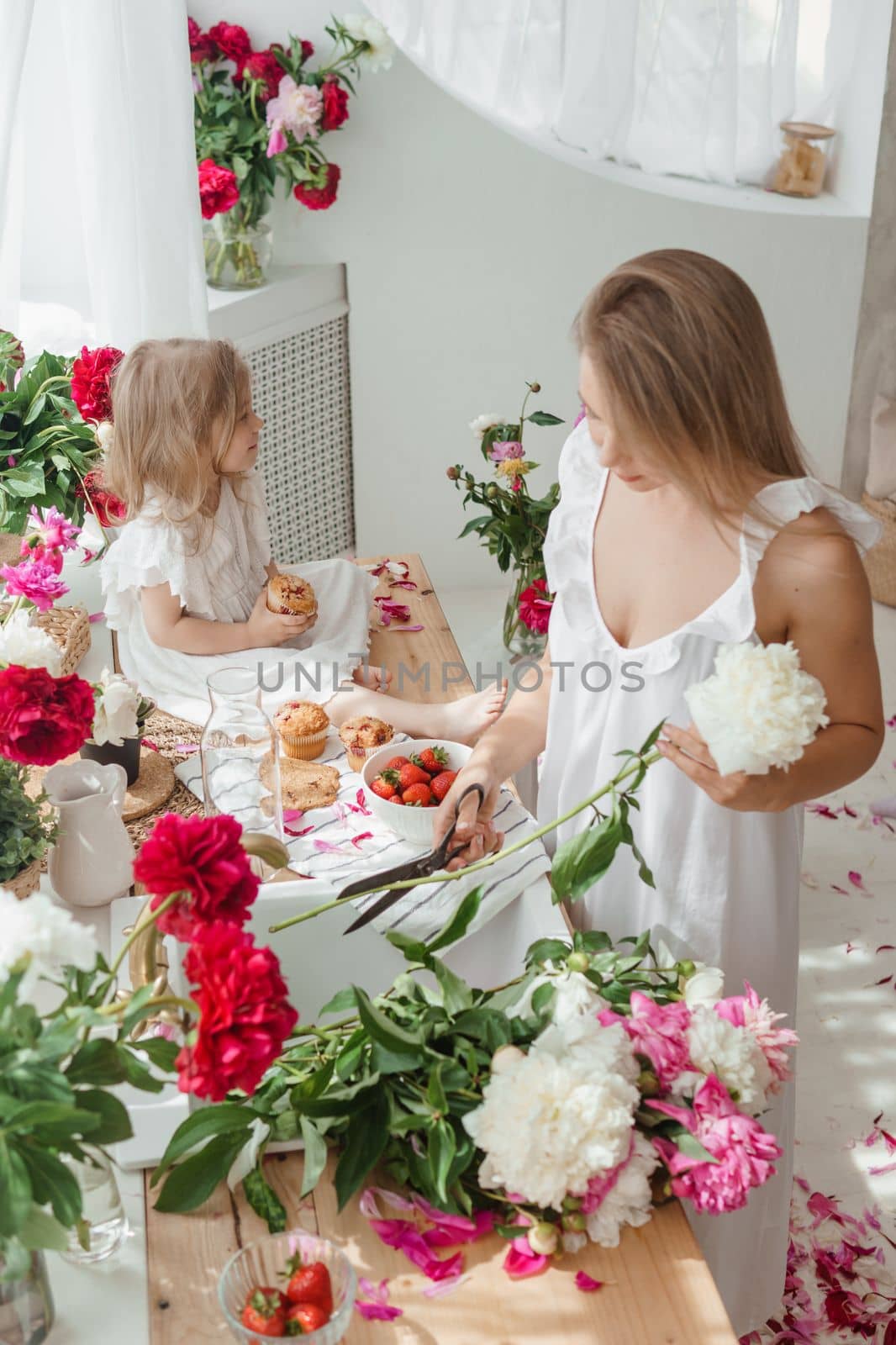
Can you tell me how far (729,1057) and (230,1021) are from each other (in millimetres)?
408

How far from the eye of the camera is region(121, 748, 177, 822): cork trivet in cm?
152

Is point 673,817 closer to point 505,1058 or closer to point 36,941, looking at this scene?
point 505,1058

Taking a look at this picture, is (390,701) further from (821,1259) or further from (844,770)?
(821,1259)

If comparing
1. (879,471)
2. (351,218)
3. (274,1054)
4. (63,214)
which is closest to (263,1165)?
(274,1054)

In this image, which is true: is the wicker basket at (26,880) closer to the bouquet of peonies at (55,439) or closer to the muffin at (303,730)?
the muffin at (303,730)

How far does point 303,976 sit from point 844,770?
0.59 metres

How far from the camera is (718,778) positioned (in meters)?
1.14

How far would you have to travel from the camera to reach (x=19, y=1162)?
2.34 feet

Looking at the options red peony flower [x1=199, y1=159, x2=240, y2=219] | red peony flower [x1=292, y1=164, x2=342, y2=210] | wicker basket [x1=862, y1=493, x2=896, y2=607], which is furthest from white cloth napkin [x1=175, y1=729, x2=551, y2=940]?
wicker basket [x1=862, y1=493, x2=896, y2=607]

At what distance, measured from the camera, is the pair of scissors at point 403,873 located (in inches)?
47.6

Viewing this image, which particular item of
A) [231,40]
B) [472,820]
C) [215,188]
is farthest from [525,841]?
[231,40]

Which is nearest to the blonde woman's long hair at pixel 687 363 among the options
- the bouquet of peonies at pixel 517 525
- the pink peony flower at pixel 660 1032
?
the pink peony flower at pixel 660 1032

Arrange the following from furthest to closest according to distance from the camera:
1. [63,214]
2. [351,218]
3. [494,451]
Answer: [351,218], [63,214], [494,451]

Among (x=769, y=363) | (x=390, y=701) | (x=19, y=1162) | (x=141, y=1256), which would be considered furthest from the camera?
(x=390, y=701)
